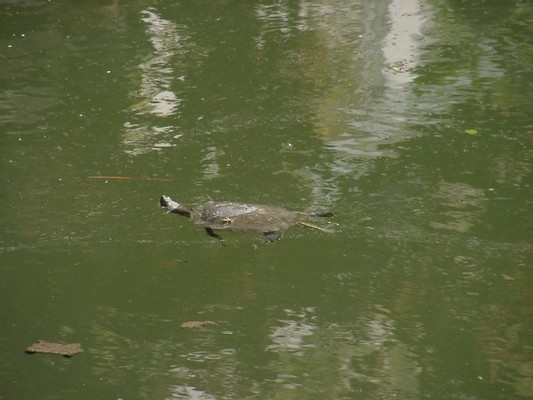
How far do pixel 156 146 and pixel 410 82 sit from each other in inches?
68.1

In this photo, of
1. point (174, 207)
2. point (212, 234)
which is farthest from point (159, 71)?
point (212, 234)

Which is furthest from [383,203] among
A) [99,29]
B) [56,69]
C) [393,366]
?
[99,29]

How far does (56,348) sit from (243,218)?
3.23ft

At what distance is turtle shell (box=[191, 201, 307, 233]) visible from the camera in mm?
3484

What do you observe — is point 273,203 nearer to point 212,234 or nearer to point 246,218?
point 246,218

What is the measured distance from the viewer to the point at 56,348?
9.50 feet

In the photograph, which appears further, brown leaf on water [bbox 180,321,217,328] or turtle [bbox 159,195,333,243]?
turtle [bbox 159,195,333,243]

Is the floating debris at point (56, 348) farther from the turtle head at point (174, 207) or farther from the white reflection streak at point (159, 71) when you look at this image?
the white reflection streak at point (159, 71)

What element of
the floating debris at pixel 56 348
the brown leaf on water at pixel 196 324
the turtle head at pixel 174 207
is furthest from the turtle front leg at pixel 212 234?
the floating debris at pixel 56 348

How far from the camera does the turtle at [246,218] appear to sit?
3.48m

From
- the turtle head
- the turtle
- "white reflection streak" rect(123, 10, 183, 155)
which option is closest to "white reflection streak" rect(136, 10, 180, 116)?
"white reflection streak" rect(123, 10, 183, 155)

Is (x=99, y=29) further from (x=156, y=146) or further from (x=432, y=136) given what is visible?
(x=432, y=136)

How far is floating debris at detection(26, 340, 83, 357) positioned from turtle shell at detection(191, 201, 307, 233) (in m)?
0.84

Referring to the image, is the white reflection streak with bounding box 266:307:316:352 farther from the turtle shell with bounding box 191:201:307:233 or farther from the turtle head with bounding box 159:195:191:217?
the turtle head with bounding box 159:195:191:217
